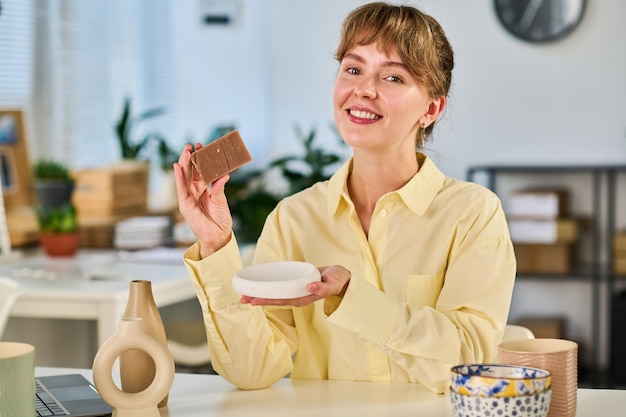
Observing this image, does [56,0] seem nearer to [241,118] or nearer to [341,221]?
[241,118]

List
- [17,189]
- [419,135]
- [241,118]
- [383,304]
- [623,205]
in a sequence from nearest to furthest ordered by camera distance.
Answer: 1. [383,304]
2. [419,135]
3. [17,189]
4. [623,205]
5. [241,118]

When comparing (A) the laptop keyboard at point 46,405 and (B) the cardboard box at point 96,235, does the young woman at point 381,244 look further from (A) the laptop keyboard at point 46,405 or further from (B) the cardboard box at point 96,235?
(B) the cardboard box at point 96,235

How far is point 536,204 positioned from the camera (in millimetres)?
5324

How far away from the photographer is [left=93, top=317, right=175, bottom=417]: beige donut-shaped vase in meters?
1.52

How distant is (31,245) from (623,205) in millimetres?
3171

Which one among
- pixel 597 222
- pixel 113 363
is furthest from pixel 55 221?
pixel 597 222

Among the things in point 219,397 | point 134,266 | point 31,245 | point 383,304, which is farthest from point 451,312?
point 31,245

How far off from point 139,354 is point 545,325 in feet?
13.4

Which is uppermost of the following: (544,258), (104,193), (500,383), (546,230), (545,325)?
(500,383)

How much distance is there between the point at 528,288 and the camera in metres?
5.66

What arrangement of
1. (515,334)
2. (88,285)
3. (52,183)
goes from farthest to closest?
(52,183), (88,285), (515,334)

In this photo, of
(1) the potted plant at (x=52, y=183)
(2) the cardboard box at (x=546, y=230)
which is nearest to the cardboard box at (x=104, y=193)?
(1) the potted plant at (x=52, y=183)

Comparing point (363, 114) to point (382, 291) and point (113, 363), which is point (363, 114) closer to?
point (382, 291)

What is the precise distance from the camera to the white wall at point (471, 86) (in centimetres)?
544
